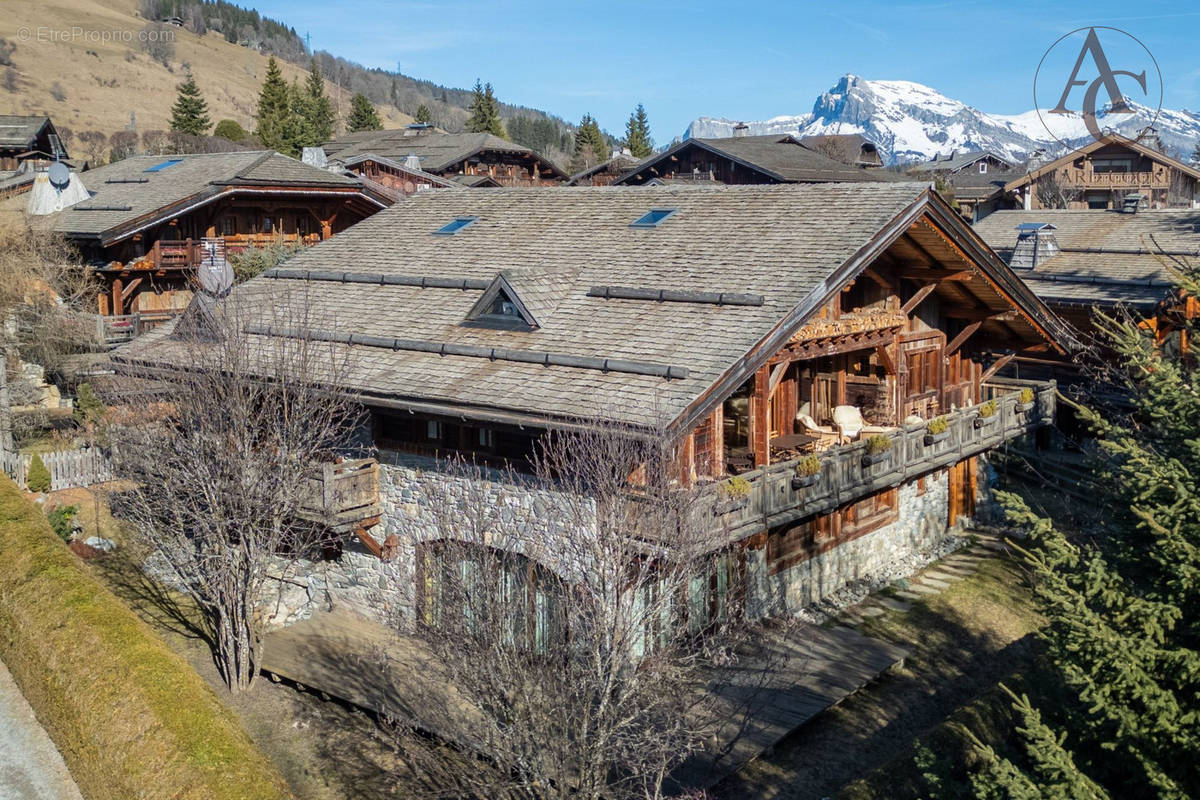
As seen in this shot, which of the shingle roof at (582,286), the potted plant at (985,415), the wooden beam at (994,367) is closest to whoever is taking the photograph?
the shingle roof at (582,286)

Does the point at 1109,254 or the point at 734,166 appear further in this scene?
the point at 734,166

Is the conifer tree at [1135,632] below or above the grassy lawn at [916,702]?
above

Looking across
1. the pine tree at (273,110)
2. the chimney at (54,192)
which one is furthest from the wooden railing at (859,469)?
the pine tree at (273,110)

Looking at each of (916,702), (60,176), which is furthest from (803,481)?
(60,176)

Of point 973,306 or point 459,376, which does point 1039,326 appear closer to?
point 973,306

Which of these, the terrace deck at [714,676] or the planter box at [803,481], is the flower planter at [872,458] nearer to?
the planter box at [803,481]

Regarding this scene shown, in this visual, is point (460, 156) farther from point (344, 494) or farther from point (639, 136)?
point (344, 494)
